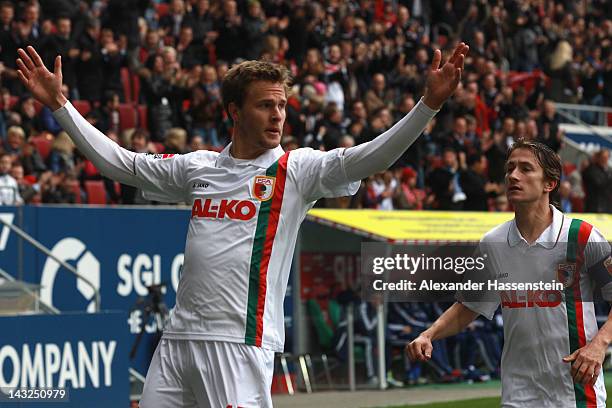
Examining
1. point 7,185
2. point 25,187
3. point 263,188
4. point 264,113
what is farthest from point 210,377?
point 25,187

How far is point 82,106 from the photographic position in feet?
53.9

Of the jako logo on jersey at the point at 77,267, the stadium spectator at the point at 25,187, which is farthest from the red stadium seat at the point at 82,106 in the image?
the jako logo on jersey at the point at 77,267

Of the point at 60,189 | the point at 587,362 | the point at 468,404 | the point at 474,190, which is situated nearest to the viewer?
the point at 587,362

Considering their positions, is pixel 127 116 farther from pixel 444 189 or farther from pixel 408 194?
pixel 444 189

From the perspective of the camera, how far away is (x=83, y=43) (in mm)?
16844

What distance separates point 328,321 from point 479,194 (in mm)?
3458

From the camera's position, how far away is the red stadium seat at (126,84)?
57.4 feet

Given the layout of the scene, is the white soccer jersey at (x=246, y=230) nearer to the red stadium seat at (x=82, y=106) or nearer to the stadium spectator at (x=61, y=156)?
the stadium spectator at (x=61, y=156)

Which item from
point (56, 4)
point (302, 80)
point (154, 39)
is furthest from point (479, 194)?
point (56, 4)

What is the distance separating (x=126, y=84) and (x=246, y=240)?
12.5m

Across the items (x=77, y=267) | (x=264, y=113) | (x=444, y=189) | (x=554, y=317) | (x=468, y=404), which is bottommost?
(x=468, y=404)

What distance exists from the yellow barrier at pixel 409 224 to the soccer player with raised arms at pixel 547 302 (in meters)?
10.1

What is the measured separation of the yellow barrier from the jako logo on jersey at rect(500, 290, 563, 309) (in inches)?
398

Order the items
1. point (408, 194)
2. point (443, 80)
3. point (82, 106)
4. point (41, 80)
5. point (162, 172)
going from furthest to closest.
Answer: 1. point (408, 194)
2. point (82, 106)
3. point (162, 172)
4. point (41, 80)
5. point (443, 80)
